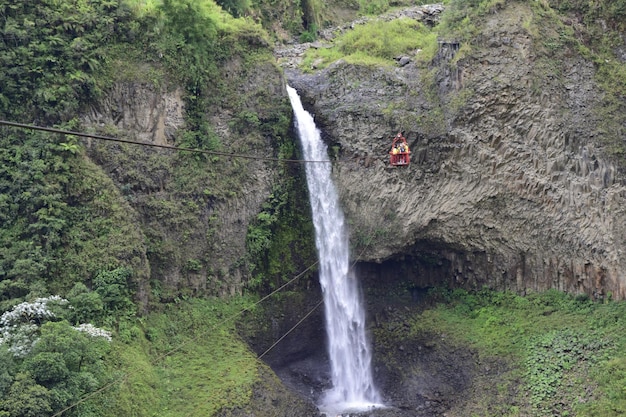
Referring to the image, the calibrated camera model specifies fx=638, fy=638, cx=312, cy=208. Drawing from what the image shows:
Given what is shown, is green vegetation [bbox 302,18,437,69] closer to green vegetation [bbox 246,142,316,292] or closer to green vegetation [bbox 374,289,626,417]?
green vegetation [bbox 246,142,316,292]

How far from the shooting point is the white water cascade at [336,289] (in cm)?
2344

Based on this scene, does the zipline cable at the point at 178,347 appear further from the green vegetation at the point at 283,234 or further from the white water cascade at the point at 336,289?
the white water cascade at the point at 336,289

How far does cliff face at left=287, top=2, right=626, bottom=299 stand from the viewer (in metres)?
22.0

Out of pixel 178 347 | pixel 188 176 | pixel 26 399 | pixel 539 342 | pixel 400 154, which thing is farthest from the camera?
pixel 188 176

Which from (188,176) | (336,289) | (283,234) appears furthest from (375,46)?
(336,289)

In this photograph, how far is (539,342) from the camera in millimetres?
20969

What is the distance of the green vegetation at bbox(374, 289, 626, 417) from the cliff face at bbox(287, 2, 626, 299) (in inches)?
29.2

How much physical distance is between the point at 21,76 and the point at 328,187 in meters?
11.6

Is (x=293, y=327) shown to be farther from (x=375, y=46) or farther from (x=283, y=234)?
(x=375, y=46)

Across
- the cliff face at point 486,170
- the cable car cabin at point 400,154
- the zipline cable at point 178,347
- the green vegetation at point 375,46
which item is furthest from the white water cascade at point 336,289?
the cable car cabin at point 400,154

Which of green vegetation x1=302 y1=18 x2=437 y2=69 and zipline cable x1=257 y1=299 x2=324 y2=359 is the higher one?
green vegetation x1=302 y1=18 x2=437 y2=69

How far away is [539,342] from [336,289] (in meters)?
7.57

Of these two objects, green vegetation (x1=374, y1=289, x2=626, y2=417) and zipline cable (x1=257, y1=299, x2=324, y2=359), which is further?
zipline cable (x1=257, y1=299, x2=324, y2=359)

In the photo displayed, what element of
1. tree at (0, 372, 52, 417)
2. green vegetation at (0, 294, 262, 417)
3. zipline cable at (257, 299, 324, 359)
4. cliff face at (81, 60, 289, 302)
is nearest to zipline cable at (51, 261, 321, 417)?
Answer: green vegetation at (0, 294, 262, 417)
